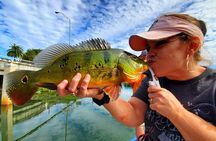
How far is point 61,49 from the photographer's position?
1917 millimetres

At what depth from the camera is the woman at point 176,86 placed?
1.92 meters

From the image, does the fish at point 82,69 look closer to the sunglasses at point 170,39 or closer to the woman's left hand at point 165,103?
the woman's left hand at point 165,103

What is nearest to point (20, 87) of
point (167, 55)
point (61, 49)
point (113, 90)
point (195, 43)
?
point (61, 49)

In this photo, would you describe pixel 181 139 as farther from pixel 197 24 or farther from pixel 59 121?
pixel 59 121

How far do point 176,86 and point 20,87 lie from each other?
4.44 ft

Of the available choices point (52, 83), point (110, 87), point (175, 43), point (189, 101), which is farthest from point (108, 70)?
point (189, 101)

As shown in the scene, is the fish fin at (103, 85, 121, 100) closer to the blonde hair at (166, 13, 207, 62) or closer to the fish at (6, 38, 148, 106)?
the fish at (6, 38, 148, 106)

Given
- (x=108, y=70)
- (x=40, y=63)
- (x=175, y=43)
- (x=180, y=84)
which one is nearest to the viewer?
(x=108, y=70)

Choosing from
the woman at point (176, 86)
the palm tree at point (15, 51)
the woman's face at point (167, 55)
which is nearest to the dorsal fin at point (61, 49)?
the woman at point (176, 86)

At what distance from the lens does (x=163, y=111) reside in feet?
6.40

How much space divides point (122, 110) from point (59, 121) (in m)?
16.5

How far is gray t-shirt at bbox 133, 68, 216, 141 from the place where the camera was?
211 cm

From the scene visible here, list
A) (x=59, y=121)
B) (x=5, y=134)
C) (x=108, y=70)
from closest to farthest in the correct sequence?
1. (x=108, y=70)
2. (x=5, y=134)
3. (x=59, y=121)

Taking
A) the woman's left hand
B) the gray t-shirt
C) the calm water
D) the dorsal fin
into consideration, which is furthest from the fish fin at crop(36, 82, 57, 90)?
the calm water
